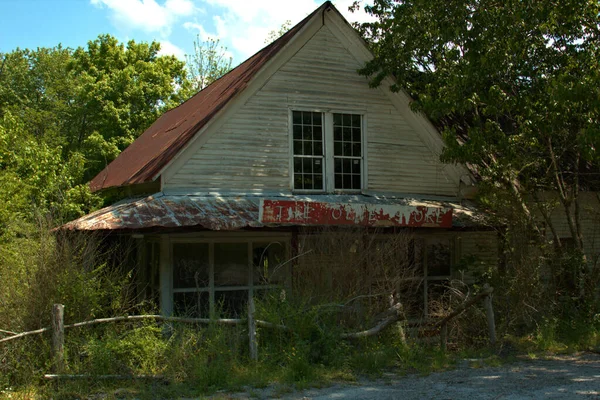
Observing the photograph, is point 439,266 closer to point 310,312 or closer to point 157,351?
point 310,312

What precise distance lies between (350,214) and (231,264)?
2833 millimetres

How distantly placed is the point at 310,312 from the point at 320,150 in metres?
5.14

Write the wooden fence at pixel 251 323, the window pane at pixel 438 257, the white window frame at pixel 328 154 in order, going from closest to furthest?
1. the wooden fence at pixel 251 323
2. the white window frame at pixel 328 154
3. the window pane at pixel 438 257

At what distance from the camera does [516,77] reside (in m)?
12.0

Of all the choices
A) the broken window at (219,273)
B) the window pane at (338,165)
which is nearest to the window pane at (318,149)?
the window pane at (338,165)

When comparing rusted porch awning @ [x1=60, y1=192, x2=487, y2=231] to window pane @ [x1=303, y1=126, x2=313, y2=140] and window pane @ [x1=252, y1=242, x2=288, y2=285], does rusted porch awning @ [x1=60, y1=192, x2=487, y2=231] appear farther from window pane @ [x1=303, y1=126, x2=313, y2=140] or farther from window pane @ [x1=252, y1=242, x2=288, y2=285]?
window pane @ [x1=303, y1=126, x2=313, y2=140]

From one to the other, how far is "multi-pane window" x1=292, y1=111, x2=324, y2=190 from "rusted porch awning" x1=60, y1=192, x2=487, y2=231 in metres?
0.55

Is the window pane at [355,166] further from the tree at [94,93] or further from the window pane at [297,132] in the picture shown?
the tree at [94,93]

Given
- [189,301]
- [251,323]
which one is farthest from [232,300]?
[251,323]

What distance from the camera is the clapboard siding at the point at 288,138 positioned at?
12.2 m

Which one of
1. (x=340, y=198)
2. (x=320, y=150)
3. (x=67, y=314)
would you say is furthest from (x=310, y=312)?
(x=320, y=150)

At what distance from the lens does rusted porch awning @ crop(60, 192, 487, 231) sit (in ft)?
33.7

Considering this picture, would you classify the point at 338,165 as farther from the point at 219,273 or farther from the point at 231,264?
the point at 219,273

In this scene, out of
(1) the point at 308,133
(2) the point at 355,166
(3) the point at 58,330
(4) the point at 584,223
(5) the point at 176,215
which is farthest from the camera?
(4) the point at 584,223
